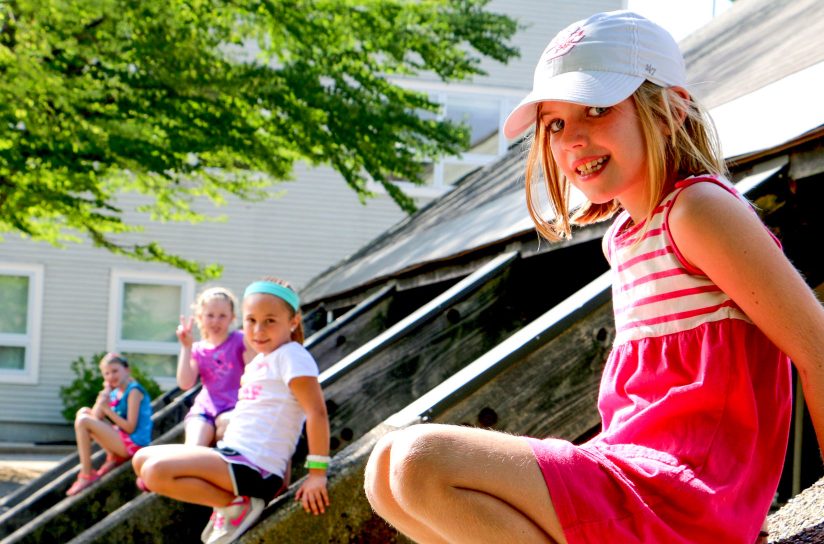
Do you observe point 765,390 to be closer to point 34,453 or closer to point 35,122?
point 35,122

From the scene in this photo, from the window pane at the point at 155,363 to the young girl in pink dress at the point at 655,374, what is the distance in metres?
17.0

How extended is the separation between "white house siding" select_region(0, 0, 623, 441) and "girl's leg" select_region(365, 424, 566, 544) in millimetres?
17079

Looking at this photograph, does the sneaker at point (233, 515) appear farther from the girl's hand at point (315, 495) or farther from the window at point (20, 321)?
the window at point (20, 321)

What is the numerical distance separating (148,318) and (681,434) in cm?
1765

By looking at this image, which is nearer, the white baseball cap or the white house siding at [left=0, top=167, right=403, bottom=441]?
the white baseball cap

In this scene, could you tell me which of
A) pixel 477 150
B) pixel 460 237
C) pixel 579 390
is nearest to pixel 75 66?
pixel 460 237

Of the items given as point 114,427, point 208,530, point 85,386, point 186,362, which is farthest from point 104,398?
point 85,386

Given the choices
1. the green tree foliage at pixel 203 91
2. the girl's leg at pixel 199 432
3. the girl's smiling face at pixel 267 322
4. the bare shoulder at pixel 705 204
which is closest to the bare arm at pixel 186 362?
the girl's leg at pixel 199 432

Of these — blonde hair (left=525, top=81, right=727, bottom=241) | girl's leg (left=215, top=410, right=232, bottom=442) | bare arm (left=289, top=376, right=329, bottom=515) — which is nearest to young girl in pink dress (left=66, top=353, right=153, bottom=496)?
girl's leg (left=215, top=410, right=232, bottom=442)

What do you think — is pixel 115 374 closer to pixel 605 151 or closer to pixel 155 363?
pixel 605 151

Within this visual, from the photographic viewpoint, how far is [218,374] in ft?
21.2

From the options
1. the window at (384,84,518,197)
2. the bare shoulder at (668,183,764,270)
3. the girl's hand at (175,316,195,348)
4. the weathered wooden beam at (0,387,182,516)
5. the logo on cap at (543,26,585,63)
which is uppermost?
the window at (384,84,518,197)

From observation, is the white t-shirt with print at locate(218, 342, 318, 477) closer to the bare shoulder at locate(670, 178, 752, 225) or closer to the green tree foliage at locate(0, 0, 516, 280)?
the bare shoulder at locate(670, 178, 752, 225)

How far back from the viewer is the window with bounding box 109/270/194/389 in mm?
18906
